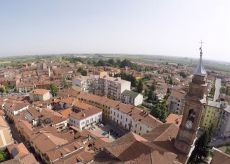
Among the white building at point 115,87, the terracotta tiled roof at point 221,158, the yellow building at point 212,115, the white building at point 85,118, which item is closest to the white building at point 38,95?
the white building at point 85,118

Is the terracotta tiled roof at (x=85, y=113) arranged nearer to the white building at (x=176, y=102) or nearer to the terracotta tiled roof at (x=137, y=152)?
the terracotta tiled roof at (x=137, y=152)

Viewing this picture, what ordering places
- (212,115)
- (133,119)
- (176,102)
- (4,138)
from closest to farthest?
(4,138) < (133,119) < (212,115) < (176,102)

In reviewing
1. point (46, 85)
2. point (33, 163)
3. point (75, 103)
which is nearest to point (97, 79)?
point (46, 85)

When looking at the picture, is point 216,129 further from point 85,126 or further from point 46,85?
A: point 46,85

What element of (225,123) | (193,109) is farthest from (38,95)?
(225,123)

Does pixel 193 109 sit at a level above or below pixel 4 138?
above

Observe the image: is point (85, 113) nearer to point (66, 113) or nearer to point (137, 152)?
point (66, 113)
